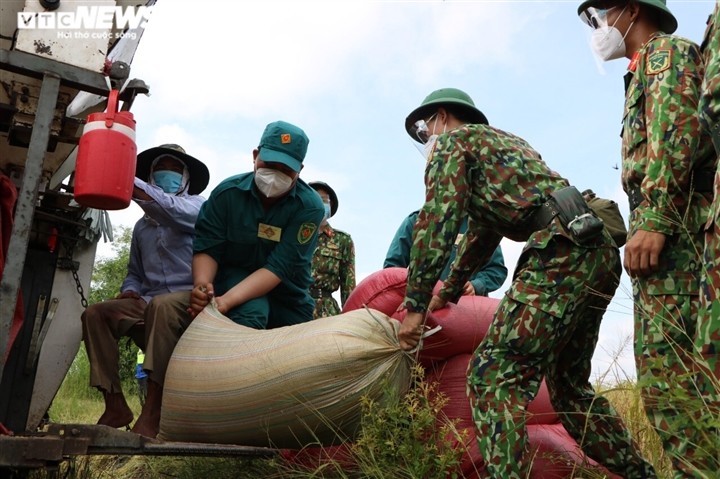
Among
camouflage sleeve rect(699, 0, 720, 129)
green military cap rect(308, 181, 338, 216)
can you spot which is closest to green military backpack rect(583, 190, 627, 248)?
camouflage sleeve rect(699, 0, 720, 129)

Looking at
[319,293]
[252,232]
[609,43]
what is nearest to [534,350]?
[609,43]

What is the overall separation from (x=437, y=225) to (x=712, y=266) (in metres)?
0.99

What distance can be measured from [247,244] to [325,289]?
271cm

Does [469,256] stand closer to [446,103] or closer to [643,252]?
[446,103]

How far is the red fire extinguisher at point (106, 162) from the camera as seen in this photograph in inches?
103

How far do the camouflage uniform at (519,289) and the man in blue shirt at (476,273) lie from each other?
140 centimetres

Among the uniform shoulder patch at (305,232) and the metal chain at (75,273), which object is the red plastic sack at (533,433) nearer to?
the uniform shoulder patch at (305,232)

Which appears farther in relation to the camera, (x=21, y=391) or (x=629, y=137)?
(x=21, y=391)

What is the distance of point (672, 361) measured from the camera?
212 centimetres

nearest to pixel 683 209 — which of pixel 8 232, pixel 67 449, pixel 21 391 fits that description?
pixel 67 449

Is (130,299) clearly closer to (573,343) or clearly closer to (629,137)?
(573,343)

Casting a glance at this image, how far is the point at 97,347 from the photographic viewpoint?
3.48 meters

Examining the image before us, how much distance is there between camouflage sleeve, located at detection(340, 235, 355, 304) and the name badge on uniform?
8.95 ft

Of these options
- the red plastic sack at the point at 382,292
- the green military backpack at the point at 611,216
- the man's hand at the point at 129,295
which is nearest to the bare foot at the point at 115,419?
the man's hand at the point at 129,295
